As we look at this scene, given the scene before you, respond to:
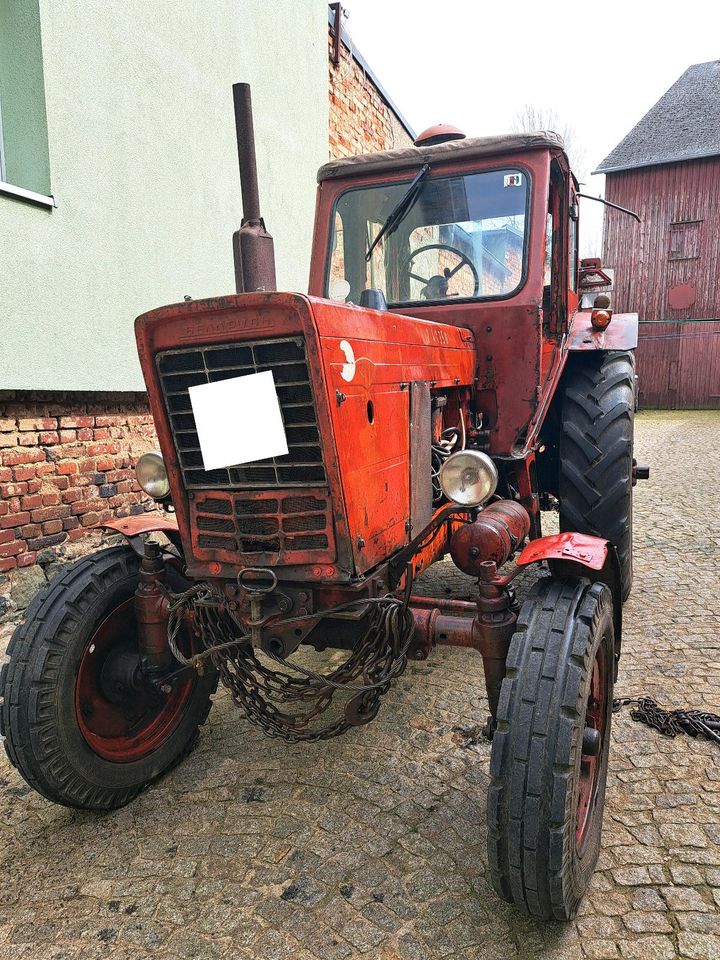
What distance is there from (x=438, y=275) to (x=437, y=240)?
167mm

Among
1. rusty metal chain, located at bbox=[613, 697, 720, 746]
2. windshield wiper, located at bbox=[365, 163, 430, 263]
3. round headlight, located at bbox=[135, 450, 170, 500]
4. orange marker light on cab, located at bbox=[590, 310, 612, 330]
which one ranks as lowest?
rusty metal chain, located at bbox=[613, 697, 720, 746]

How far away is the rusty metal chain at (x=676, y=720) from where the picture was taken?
2799 millimetres

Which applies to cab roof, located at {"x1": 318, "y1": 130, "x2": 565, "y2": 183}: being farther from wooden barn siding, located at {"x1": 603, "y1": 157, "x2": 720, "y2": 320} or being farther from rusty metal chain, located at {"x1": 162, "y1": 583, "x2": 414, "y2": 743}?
wooden barn siding, located at {"x1": 603, "y1": 157, "x2": 720, "y2": 320}

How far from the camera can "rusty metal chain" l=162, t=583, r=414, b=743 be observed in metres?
2.24

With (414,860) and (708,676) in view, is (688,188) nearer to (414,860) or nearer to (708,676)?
(708,676)

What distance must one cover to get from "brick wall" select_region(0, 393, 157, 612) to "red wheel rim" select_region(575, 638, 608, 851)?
11.7 ft

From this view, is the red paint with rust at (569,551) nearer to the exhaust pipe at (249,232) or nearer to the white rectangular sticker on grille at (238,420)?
the white rectangular sticker on grille at (238,420)

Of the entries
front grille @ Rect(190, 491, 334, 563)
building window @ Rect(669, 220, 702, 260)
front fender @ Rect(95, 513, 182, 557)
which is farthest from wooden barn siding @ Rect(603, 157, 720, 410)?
front grille @ Rect(190, 491, 334, 563)

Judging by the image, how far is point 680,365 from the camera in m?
19.5

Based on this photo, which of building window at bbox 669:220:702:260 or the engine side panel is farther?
building window at bbox 669:220:702:260

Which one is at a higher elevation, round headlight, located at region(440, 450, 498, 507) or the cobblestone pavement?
round headlight, located at region(440, 450, 498, 507)

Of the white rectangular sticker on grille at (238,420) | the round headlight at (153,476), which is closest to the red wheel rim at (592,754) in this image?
the white rectangular sticker on grille at (238,420)

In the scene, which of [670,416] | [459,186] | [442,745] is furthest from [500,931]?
[670,416]

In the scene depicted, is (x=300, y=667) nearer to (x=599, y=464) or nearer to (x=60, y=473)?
(x=599, y=464)
